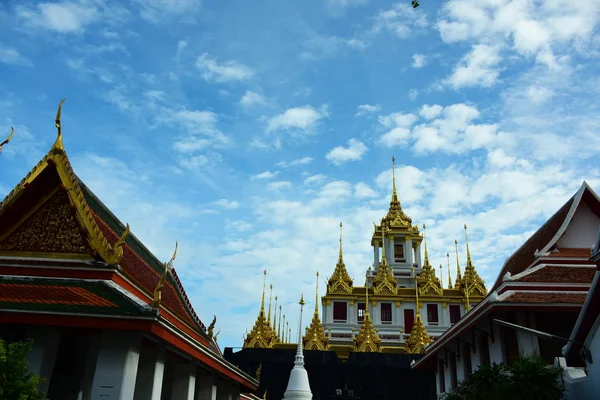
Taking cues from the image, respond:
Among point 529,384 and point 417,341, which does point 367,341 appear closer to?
point 417,341

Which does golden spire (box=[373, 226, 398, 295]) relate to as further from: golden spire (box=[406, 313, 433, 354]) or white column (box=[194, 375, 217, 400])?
white column (box=[194, 375, 217, 400])

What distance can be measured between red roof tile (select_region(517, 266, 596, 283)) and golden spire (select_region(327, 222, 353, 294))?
29.1m

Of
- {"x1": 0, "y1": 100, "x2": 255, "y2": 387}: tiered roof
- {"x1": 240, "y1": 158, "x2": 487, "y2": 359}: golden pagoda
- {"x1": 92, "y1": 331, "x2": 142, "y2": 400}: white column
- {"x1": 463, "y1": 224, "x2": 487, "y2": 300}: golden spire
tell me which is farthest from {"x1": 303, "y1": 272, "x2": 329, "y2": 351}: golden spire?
{"x1": 92, "y1": 331, "x2": 142, "y2": 400}: white column

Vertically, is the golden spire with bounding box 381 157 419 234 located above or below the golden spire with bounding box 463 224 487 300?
above

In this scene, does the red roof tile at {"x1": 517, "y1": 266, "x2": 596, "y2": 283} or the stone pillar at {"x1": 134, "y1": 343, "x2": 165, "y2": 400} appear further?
the red roof tile at {"x1": 517, "y1": 266, "x2": 596, "y2": 283}

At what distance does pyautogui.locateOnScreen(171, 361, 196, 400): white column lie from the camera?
37.3 ft

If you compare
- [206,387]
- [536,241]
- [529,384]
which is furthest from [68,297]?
[536,241]

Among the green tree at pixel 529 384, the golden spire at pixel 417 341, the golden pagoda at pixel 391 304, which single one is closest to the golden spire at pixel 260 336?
the golden pagoda at pixel 391 304

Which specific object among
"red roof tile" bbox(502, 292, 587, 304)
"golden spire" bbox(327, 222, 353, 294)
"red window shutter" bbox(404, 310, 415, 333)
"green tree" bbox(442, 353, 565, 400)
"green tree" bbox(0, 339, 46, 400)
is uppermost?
"golden spire" bbox(327, 222, 353, 294)

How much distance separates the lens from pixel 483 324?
50.5ft

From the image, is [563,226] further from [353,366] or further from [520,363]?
[353,366]

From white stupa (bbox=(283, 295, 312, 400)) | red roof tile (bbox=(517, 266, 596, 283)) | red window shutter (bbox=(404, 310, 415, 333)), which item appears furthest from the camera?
red window shutter (bbox=(404, 310, 415, 333))

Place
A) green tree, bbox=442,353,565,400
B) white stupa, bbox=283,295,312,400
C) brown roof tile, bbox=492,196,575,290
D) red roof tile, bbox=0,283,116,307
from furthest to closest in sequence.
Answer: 1. white stupa, bbox=283,295,312,400
2. brown roof tile, bbox=492,196,575,290
3. green tree, bbox=442,353,565,400
4. red roof tile, bbox=0,283,116,307

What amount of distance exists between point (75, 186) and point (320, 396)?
2720 centimetres
